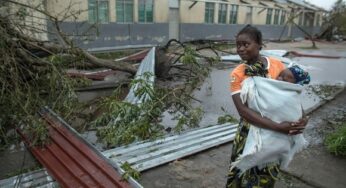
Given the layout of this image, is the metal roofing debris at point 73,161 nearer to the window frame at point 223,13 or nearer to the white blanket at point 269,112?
the white blanket at point 269,112

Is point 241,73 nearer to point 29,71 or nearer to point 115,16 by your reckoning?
point 29,71

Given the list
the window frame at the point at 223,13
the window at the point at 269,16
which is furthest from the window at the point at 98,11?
the window at the point at 269,16

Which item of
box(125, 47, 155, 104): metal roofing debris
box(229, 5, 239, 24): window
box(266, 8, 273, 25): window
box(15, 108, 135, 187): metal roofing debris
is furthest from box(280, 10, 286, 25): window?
box(15, 108, 135, 187): metal roofing debris

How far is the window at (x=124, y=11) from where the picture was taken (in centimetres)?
1566

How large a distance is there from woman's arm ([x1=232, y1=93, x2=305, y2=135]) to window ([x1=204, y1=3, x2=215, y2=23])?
Result: 1956 cm

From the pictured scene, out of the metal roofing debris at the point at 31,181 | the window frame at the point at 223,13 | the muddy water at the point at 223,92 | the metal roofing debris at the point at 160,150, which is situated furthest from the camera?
the window frame at the point at 223,13

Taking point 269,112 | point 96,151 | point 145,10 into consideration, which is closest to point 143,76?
point 96,151

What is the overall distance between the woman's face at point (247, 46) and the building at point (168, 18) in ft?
28.0

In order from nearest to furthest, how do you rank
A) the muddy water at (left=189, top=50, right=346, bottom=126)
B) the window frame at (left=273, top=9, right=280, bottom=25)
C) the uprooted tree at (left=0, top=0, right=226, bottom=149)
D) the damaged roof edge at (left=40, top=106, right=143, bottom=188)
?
the damaged roof edge at (left=40, top=106, right=143, bottom=188)
the uprooted tree at (left=0, top=0, right=226, bottom=149)
the muddy water at (left=189, top=50, right=346, bottom=126)
the window frame at (left=273, top=9, right=280, bottom=25)

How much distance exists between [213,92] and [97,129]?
3.55 meters

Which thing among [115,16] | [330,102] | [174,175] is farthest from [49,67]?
[115,16]

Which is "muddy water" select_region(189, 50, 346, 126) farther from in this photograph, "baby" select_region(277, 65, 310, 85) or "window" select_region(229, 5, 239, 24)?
"window" select_region(229, 5, 239, 24)

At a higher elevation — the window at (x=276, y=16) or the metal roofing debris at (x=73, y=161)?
the window at (x=276, y=16)

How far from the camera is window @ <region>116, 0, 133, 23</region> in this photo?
51.4 ft
